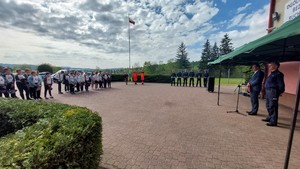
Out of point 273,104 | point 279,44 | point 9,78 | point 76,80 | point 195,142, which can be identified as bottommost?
point 195,142

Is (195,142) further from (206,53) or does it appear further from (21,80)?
(206,53)

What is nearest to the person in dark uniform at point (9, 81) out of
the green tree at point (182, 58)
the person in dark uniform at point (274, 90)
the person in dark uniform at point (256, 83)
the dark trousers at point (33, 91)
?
the dark trousers at point (33, 91)

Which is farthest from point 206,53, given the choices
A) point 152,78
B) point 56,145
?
point 56,145

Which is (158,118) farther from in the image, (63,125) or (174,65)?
(174,65)

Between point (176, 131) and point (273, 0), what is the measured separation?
11.0m

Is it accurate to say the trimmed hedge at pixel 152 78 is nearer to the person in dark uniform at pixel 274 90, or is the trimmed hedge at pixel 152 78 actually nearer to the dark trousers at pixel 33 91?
the dark trousers at pixel 33 91

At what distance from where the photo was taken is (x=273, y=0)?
1030cm

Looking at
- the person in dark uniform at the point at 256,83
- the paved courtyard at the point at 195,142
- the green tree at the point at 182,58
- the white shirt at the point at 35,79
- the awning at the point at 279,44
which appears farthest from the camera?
the green tree at the point at 182,58

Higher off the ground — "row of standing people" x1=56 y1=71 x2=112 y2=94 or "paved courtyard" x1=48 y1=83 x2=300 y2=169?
"row of standing people" x1=56 y1=71 x2=112 y2=94

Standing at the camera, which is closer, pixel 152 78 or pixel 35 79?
pixel 35 79

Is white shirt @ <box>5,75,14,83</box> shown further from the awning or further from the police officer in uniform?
the awning

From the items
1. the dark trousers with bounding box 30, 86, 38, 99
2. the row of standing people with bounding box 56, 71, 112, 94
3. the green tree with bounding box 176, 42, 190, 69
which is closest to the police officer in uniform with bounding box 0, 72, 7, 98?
the dark trousers with bounding box 30, 86, 38, 99

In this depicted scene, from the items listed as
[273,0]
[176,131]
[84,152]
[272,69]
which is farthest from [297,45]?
[84,152]

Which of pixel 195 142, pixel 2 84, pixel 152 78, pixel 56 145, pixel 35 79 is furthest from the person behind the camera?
pixel 152 78
